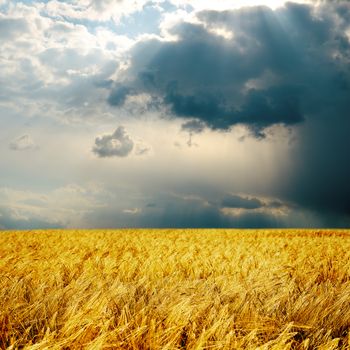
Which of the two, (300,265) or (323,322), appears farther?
(300,265)

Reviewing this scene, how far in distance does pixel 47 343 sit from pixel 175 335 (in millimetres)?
810

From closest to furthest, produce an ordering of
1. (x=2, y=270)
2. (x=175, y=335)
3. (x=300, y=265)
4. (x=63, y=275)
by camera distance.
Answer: (x=175, y=335), (x=63, y=275), (x=2, y=270), (x=300, y=265)

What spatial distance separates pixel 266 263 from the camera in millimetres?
6883

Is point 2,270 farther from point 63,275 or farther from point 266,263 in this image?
point 266,263

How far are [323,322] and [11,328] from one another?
2.44 metres

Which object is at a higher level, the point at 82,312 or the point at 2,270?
the point at 82,312

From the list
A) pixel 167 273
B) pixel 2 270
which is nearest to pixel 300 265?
pixel 167 273

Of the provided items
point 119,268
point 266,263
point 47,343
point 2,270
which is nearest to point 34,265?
point 2,270

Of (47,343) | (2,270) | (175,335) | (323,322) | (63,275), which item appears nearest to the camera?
(47,343)

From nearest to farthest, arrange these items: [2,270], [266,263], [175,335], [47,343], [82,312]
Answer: [47,343] → [175,335] → [82,312] → [2,270] → [266,263]

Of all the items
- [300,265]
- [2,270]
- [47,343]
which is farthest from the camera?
[300,265]

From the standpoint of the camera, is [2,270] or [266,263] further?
[266,263]

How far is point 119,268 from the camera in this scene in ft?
21.3

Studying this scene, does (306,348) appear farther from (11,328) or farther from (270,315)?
(11,328)
